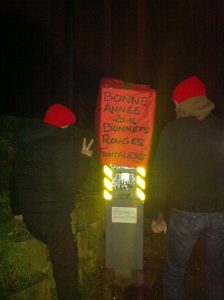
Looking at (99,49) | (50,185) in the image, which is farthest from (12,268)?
(99,49)

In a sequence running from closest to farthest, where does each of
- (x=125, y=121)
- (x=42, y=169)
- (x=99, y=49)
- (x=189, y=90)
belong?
(x=189, y=90) < (x=42, y=169) < (x=125, y=121) < (x=99, y=49)

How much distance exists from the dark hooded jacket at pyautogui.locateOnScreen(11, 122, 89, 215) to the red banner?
1185mm

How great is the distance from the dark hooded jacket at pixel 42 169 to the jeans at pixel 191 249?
0.96 m

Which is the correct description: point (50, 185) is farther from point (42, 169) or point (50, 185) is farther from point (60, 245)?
point (60, 245)

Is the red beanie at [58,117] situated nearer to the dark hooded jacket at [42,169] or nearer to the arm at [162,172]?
the dark hooded jacket at [42,169]

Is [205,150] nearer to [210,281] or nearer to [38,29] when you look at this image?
[210,281]

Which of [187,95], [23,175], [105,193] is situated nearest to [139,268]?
[105,193]

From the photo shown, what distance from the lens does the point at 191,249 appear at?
9.70 ft

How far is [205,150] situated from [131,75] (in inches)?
180

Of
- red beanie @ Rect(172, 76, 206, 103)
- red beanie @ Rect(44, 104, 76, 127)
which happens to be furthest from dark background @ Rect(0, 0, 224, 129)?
red beanie @ Rect(172, 76, 206, 103)

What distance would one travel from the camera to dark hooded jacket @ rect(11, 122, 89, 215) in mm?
3154

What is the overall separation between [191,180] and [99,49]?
15.7ft

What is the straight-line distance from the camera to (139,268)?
480 centimetres

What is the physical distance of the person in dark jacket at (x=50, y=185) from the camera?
3.16 metres
